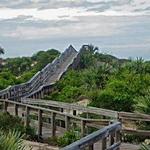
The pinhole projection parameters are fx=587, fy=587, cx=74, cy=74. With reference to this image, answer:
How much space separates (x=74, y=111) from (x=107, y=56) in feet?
91.0

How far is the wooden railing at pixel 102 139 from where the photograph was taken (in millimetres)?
7284

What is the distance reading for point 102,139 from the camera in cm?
A: 873

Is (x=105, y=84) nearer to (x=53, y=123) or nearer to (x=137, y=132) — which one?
(x=53, y=123)

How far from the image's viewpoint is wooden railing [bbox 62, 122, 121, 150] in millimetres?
7284

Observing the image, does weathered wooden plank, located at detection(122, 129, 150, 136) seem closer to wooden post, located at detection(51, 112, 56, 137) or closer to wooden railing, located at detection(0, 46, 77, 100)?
wooden post, located at detection(51, 112, 56, 137)

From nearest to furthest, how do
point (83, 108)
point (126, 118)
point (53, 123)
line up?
point (126, 118) → point (53, 123) → point (83, 108)

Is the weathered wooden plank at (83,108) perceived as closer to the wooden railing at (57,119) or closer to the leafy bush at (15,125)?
the wooden railing at (57,119)

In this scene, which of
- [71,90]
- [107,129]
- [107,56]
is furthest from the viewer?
[107,56]

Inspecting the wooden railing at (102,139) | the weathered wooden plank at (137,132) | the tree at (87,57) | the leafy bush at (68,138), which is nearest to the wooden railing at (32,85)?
the tree at (87,57)

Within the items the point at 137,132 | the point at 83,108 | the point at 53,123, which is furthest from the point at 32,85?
the point at 137,132

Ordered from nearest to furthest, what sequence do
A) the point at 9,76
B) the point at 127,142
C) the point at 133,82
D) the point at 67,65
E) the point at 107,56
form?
1. the point at 127,142
2. the point at 133,82
3. the point at 9,76
4. the point at 67,65
5. the point at 107,56

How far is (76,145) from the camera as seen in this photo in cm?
716

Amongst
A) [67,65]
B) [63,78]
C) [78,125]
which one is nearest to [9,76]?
[63,78]

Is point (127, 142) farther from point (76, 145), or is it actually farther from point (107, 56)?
point (107, 56)
